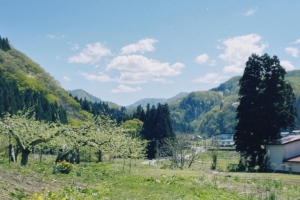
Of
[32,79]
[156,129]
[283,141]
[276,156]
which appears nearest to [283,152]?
[276,156]

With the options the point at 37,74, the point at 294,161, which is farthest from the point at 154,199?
the point at 37,74

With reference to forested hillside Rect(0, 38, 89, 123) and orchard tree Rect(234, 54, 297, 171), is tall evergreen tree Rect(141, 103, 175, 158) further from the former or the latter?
orchard tree Rect(234, 54, 297, 171)

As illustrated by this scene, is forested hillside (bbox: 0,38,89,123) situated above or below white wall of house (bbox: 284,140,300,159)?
above

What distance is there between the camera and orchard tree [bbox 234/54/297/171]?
4075 centimetres

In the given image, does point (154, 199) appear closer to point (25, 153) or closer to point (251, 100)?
point (25, 153)

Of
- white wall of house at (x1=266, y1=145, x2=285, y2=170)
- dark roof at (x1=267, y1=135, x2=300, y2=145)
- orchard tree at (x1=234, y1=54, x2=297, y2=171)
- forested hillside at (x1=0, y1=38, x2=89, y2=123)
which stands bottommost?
white wall of house at (x1=266, y1=145, x2=285, y2=170)

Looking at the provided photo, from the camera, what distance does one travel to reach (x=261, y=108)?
136 ft

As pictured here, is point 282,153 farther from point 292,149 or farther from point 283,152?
point 292,149

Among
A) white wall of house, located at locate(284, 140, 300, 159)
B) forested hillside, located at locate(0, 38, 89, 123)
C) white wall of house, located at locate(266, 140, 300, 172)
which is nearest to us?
white wall of house, located at locate(266, 140, 300, 172)

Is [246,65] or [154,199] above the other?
[246,65]

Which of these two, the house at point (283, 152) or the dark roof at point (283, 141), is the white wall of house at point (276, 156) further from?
the dark roof at point (283, 141)

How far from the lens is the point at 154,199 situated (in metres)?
13.5

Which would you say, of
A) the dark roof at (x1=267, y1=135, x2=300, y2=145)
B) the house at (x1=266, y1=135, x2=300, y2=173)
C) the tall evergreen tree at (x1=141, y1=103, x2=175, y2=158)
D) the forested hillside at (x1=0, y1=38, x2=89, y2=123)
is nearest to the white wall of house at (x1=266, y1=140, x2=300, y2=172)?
the house at (x1=266, y1=135, x2=300, y2=173)

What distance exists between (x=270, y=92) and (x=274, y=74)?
8.42 feet
